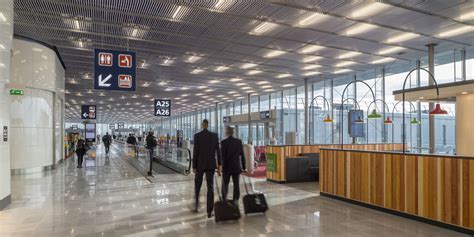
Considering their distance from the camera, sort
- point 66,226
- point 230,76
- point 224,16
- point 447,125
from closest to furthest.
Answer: point 66,226 → point 224,16 → point 447,125 → point 230,76

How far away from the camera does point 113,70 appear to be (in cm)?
1070

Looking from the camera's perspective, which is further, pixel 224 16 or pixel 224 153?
pixel 224 16

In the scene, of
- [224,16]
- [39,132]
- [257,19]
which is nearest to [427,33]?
[257,19]

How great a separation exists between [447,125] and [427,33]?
6154 millimetres

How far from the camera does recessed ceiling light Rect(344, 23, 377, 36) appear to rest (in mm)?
10773

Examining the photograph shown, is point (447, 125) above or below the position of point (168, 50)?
below

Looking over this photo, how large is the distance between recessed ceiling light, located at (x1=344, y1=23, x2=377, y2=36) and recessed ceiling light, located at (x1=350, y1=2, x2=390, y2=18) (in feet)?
3.35

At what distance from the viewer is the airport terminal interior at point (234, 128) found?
19.8ft

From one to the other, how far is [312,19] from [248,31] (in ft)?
7.12

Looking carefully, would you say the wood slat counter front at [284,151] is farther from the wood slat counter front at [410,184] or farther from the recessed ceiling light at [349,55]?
the recessed ceiling light at [349,55]

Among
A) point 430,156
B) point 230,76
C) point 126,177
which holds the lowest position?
point 126,177

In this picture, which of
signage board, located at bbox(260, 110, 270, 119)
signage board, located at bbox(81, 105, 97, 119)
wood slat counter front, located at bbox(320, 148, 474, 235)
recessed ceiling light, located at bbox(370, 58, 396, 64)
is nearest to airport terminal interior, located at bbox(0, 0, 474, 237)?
wood slat counter front, located at bbox(320, 148, 474, 235)

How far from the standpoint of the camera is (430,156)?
→ 6.05 m

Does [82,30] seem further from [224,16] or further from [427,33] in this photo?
[427,33]
